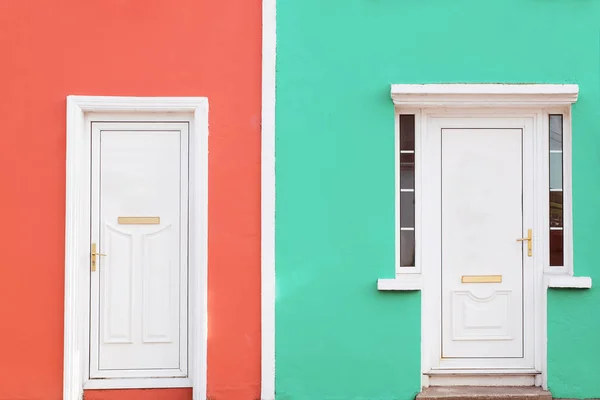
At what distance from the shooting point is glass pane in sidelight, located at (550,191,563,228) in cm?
524

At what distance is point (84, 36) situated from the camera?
5066 millimetres

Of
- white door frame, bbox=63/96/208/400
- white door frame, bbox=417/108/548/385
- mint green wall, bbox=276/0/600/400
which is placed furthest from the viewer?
white door frame, bbox=417/108/548/385

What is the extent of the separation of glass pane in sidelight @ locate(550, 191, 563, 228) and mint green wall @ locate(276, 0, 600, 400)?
12 cm

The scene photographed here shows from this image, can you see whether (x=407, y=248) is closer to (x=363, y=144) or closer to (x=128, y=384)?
(x=363, y=144)

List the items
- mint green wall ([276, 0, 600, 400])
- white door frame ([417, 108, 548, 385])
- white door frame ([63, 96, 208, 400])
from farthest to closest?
white door frame ([417, 108, 548, 385]) < mint green wall ([276, 0, 600, 400]) < white door frame ([63, 96, 208, 400])

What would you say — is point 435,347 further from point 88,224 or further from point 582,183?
point 88,224

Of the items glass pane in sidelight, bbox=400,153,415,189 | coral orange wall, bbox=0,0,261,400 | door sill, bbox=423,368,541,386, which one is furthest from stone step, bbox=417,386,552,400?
glass pane in sidelight, bbox=400,153,415,189

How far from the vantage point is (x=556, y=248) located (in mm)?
5266

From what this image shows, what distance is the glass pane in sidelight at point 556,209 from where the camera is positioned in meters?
5.24

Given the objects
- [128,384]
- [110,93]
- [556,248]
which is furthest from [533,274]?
[110,93]

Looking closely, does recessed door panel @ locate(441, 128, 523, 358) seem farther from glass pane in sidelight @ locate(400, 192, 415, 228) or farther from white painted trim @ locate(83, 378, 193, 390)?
white painted trim @ locate(83, 378, 193, 390)

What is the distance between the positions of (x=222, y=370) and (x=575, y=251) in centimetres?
295

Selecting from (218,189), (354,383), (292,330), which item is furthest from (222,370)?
(218,189)

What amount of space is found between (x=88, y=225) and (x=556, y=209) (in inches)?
148
